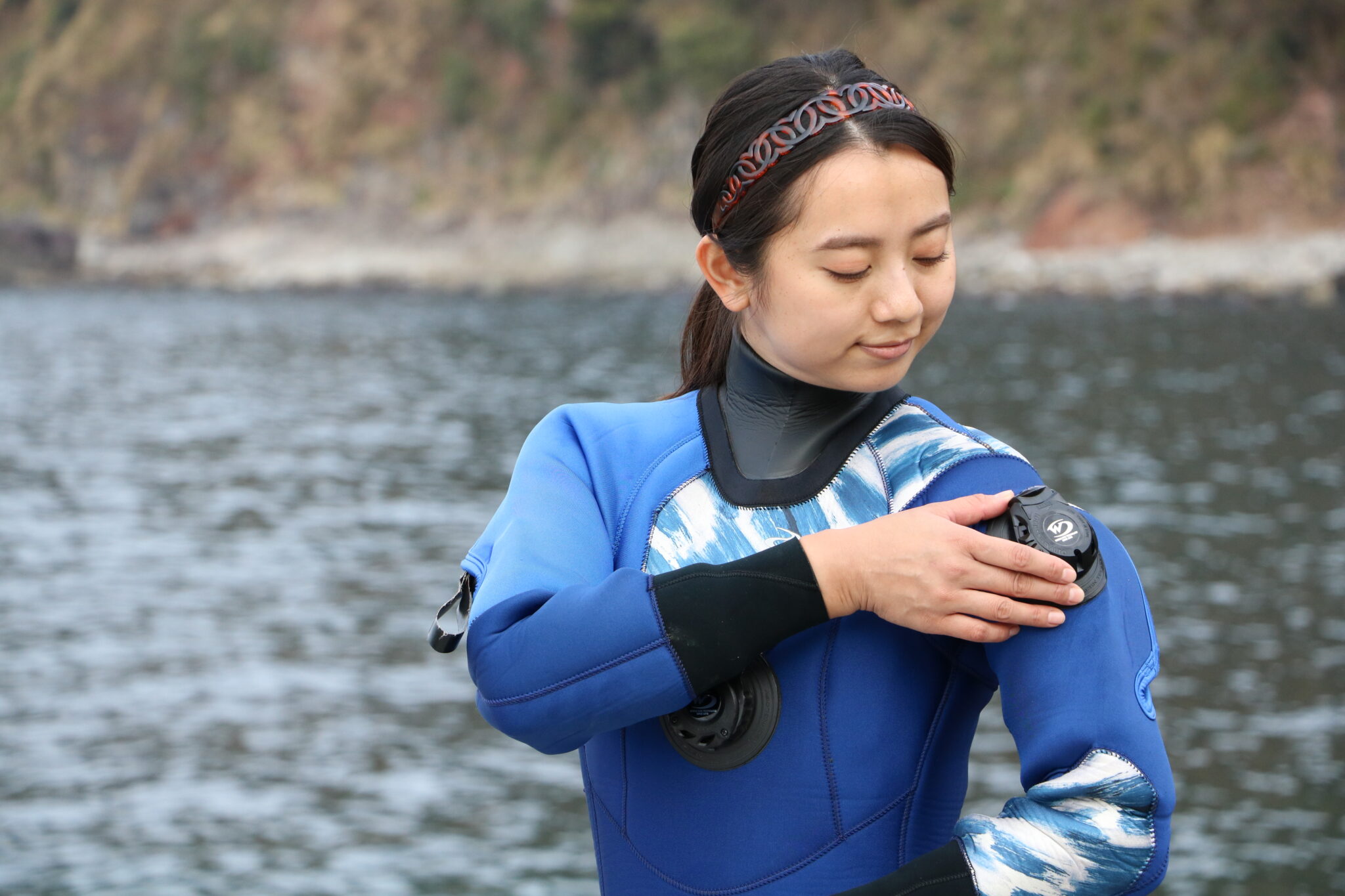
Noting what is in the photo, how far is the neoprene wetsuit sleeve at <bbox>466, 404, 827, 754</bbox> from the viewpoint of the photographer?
157 cm

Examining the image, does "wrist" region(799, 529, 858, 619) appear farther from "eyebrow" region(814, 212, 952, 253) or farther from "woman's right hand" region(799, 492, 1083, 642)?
"eyebrow" region(814, 212, 952, 253)

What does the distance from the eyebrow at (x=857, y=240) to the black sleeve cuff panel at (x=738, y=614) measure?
38cm

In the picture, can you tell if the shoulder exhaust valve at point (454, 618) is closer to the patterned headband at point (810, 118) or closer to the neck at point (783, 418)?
the neck at point (783, 418)

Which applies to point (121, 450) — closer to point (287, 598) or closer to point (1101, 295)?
point (287, 598)

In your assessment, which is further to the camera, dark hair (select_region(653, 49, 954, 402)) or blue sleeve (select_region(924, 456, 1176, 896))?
dark hair (select_region(653, 49, 954, 402))

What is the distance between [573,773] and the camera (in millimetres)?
9398

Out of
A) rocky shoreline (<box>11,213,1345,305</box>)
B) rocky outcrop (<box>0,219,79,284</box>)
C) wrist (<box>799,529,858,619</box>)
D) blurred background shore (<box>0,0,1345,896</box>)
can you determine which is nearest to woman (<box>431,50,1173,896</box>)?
wrist (<box>799,529,858,619</box>)

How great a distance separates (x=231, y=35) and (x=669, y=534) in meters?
77.1

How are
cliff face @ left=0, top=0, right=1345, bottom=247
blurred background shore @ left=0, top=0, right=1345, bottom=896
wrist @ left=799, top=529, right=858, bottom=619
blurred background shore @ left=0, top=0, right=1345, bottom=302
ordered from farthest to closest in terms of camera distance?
1. cliff face @ left=0, top=0, right=1345, bottom=247
2. blurred background shore @ left=0, top=0, right=1345, bottom=302
3. blurred background shore @ left=0, top=0, right=1345, bottom=896
4. wrist @ left=799, top=529, right=858, bottom=619

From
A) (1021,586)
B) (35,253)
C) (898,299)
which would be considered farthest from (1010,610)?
(35,253)

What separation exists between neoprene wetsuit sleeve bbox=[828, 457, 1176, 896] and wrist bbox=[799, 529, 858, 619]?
A: 0.18 m

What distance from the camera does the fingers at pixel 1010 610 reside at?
4.85ft

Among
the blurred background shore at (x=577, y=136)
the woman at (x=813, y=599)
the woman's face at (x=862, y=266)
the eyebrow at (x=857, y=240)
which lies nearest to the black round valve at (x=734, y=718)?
the woman at (x=813, y=599)

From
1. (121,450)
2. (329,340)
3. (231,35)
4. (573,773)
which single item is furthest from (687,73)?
(573,773)
